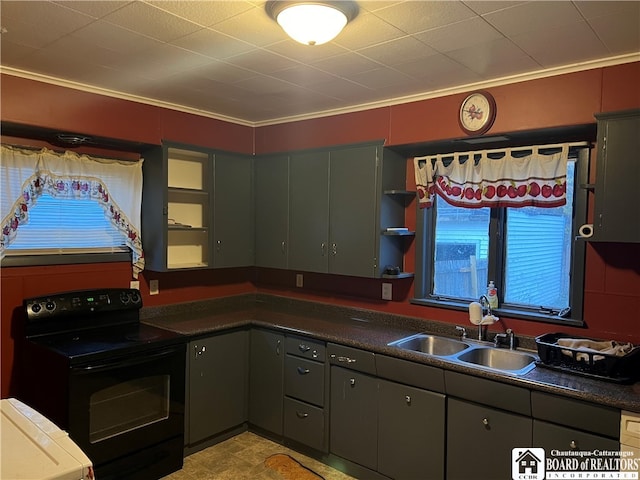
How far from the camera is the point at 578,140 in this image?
2.80m

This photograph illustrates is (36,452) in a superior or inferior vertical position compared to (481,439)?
superior

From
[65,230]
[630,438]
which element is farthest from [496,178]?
[65,230]

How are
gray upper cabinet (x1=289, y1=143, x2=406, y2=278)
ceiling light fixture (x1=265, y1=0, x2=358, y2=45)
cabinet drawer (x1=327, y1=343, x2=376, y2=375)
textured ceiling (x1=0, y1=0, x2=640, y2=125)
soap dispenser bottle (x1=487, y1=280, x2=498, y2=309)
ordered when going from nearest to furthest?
ceiling light fixture (x1=265, y1=0, x2=358, y2=45), textured ceiling (x1=0, y1=0, x2=640, y2=125), cabinet drawer (x1=327, y1=343, x2=376, y2=375), soap dispenser bottle (x1=487, y1=280, x2=498, y2=309), gray upper cabinet (x1=289, y1=143, x2=406, y2=278)

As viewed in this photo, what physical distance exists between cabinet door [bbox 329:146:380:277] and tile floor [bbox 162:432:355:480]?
131 cm

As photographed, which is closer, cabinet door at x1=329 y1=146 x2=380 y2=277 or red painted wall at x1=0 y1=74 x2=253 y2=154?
red painted wall at x1=0 y1=74 x2=253 y2=154

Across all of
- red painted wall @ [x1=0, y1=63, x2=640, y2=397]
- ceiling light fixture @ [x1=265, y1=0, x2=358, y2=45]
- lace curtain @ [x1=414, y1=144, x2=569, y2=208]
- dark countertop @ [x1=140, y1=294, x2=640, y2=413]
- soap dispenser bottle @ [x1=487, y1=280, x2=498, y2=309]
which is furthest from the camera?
soap dispenser bottle @ [x1=487, y1=280, x2=498, y2=309]

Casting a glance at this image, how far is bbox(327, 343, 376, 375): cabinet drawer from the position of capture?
2.94 meters

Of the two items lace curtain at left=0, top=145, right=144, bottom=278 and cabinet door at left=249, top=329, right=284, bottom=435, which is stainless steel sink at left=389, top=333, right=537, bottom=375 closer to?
cabinet door at left=249, top=329, right=284, bottom=435

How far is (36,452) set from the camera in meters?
1.43

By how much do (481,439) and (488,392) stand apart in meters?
0.26

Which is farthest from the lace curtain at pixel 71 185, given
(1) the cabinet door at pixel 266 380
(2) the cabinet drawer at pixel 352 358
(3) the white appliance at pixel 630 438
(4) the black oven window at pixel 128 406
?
(3) the white appliance at pixel 630 438

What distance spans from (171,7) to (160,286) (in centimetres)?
230

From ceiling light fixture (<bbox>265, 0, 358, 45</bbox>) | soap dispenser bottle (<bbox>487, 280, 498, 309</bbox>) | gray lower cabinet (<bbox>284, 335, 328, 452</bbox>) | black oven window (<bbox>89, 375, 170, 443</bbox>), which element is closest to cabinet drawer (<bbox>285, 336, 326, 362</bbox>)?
gray lower cabinet (<bbox>284, 335, 328, 452</bbox>)

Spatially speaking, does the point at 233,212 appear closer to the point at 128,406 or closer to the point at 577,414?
the point at 128,406
